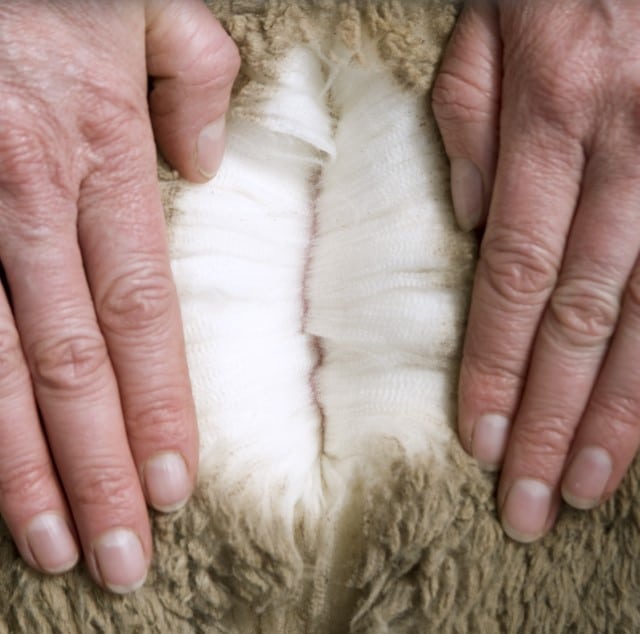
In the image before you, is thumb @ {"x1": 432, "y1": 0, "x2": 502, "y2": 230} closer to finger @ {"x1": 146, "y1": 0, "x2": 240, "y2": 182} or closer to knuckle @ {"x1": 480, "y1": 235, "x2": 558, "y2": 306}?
knuckle @ {"x1": 480, "y1": 235, "x2": 558, "y2": 306}

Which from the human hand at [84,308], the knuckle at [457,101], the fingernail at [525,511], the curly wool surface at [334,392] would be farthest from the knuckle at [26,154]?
the fingernail at [525,511]

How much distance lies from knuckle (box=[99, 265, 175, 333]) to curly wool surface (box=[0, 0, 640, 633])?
0.04 m

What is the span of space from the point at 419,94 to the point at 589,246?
21 centimetres

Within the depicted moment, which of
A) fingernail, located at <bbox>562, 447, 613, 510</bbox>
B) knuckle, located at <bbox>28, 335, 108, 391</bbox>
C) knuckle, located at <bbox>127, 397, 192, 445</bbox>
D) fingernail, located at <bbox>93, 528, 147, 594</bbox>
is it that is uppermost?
knuckle, located at <bbox>28, 335, 108, 391</bbox>

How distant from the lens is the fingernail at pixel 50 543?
88cm

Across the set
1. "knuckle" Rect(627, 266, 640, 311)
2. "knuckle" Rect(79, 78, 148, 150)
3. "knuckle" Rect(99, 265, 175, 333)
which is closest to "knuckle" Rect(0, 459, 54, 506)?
"knuckle" Rect(99, 265, 175, 333)

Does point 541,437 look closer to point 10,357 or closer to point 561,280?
point 561,280

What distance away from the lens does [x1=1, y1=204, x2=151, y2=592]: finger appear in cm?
87

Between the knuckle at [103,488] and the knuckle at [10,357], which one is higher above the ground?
the knuckle at [10,357]

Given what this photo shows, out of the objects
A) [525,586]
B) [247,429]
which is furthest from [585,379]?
[247,429]

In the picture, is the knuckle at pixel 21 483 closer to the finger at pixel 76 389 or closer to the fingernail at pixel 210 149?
the finger at pixel 76 389

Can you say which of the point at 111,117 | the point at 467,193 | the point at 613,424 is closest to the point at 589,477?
the point at 613,424

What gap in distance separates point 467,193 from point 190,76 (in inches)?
10.2

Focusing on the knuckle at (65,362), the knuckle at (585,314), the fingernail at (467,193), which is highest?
the fingernail at (467,193)
